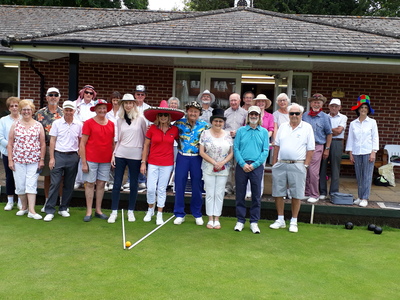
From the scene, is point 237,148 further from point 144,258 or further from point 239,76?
point 239,76

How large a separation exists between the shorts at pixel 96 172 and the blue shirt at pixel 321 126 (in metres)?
3.26

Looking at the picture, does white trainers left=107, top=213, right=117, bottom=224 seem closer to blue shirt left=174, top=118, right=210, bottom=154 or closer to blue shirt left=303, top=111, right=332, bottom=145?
blue shirt left=174, top=118, right=210, bottom=154

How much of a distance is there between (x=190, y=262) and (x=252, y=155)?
1.78 metres

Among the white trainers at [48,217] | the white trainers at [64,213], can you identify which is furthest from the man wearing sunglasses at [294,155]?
the white trainers at [48,217]

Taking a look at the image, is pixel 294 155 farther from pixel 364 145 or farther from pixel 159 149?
pixel 159 149

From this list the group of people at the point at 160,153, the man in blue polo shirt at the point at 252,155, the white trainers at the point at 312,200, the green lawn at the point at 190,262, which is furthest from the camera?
the white trainers at the point at 312,200

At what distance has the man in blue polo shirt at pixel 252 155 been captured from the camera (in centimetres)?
545

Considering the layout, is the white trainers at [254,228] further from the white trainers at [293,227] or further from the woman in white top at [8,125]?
the woman in white top at [8,125]

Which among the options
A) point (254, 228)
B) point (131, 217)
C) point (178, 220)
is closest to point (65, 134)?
point (131, 217)

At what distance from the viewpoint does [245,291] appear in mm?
3682

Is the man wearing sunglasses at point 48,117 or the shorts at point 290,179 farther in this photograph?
the man wearing sunglasses at point 48,117

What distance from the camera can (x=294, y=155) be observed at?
5.55 meters

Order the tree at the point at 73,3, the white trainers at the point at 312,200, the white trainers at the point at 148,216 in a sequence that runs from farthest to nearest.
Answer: the tree at the point at 73,3 < the white trainers at the point at 312,200 < the white trainers at the point at 148,216

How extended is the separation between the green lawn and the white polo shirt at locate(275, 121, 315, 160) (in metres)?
1.09
